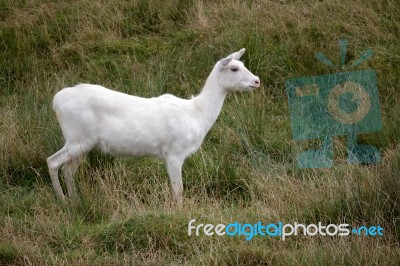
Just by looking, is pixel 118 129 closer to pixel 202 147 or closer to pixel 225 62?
pixel 225 62

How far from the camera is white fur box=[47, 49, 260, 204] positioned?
8.59 m

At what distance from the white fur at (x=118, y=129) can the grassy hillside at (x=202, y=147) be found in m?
0.26

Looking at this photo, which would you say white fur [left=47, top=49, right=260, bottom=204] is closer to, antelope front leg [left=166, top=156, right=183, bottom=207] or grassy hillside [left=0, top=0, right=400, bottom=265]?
antelope front leg [left=166, top=156, right=183, bottom=207]

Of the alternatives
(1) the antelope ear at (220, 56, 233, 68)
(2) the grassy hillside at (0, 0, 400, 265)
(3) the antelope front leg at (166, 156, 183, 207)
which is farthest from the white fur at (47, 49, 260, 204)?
(1) the antelope ear at (220, 56, 233, 68)

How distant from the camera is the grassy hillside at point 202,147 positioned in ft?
22.9

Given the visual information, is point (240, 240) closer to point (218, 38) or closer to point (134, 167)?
point (134, 167)

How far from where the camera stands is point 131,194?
8.41 m

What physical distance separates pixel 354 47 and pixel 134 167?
177 inches

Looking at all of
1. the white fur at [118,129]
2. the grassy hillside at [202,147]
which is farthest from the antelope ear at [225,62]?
the grassy hillside at [202,147]

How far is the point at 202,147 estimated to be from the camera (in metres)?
10.2

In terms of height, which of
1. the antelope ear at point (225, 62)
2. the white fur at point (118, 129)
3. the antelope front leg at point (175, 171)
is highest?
the antelope ear at point (225, 62)

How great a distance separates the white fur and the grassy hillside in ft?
0.84

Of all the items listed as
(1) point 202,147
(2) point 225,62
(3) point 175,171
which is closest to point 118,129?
(3) point 175,171

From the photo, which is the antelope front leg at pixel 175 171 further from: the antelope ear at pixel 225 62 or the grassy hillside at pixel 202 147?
the antelope ear at pixel 225 62
